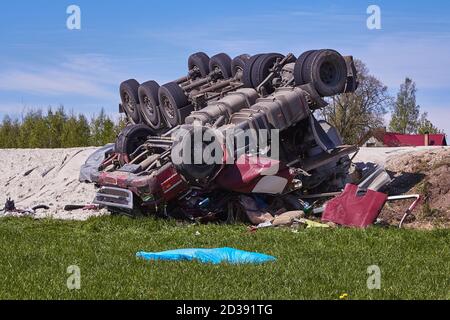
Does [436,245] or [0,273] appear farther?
[436,245]

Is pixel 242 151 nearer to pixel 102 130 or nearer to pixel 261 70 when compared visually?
pixel 261 70

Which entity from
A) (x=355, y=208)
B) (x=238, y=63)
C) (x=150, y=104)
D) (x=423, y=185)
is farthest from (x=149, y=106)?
(x=355, y=208)

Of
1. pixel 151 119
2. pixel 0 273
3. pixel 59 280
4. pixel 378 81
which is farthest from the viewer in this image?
pixel 378 81

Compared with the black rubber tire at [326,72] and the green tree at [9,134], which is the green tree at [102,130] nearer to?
the green tree at [9,134]

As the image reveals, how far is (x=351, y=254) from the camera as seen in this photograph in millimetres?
8617

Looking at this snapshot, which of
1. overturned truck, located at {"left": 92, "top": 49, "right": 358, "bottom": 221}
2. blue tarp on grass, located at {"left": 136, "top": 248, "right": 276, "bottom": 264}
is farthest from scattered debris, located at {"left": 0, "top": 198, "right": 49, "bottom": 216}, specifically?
blue tarp on grass, located at {"left": 136, "top": 248, "right": 276, "bottom": 264}

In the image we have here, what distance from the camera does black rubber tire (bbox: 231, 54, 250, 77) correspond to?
15605mm

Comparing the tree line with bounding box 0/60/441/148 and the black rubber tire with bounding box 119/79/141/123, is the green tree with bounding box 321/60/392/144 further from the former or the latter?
the black rubber tire with bounding box 119/79/141/123

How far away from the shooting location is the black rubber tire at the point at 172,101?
15.4 metres

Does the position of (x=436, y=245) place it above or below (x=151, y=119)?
below

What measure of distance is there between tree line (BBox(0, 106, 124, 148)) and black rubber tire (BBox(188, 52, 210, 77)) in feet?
66.3

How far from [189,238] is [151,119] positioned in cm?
665

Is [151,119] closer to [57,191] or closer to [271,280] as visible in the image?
[57,191]
